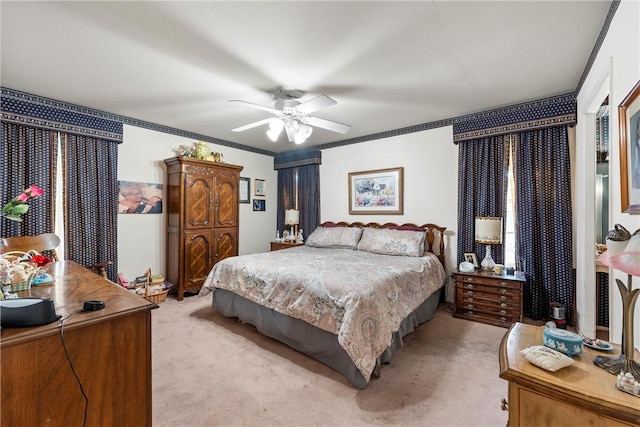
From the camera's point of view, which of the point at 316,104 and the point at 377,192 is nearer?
the point at 316,104

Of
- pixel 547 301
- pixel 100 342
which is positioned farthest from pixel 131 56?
pixel 547 301

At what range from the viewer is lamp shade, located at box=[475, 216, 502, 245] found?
10.5ft

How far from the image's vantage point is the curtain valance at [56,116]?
115 inches

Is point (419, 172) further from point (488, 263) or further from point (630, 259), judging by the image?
point (630, 259)

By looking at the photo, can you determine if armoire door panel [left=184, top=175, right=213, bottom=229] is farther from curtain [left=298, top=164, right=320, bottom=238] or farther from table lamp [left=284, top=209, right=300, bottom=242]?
curtain [left=298, top=164, right=320, bottom=238]

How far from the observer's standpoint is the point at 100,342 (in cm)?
107

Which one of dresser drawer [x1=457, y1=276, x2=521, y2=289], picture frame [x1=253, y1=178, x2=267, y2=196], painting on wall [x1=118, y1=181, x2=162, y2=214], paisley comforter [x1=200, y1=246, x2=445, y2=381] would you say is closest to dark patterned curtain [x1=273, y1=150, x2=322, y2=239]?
picture frame [x1=253, y1=178, x2=267, y2=196]

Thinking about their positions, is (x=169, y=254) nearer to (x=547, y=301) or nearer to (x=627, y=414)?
(x=627, y=414)

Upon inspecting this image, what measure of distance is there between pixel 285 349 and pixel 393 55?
8.73 feet

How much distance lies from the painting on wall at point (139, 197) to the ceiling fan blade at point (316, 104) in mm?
2648

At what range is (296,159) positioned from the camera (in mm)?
5449

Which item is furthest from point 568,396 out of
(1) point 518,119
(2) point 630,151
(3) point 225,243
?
(3) point 225,243

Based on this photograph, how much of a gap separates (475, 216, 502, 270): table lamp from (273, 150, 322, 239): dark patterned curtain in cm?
268

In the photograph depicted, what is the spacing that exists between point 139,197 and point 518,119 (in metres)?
4.94
